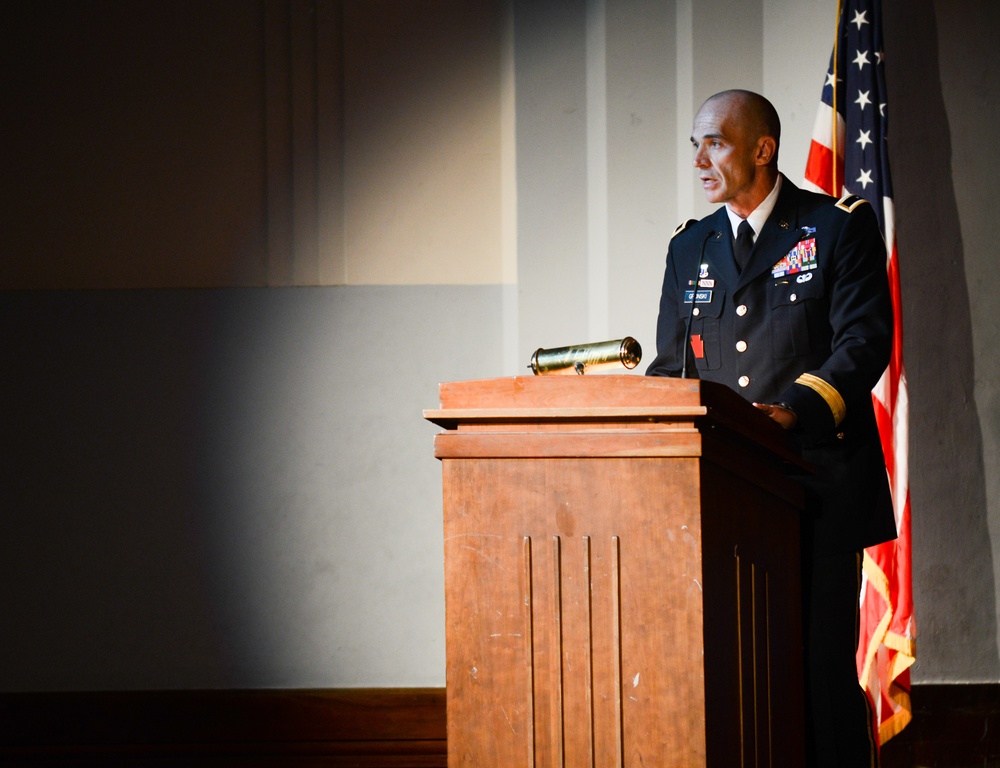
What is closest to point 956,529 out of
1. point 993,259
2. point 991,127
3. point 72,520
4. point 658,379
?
point 993,259

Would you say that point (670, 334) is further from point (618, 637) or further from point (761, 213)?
point (618, 637)

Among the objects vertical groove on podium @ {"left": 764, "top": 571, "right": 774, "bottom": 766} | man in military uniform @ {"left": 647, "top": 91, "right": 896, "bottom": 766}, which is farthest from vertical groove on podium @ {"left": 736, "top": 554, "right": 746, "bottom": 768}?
man in military uniform @ {"left": 647, "top": 91, "right": 896, "bottom": 766}

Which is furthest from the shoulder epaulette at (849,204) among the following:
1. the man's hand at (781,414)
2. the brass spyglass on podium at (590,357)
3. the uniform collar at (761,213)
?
the brass spyglass on podium at (590,357)

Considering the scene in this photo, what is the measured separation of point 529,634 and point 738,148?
1.18 metres

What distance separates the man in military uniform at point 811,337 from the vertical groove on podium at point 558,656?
22.1 inches

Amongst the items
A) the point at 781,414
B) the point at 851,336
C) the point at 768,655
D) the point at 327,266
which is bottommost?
the point at 768,655

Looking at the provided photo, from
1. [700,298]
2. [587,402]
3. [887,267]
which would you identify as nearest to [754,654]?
[587,402]

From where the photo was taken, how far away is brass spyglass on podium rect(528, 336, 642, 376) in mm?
1294

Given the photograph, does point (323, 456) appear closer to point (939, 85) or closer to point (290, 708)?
point (290, 708)

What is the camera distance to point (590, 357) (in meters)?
1.35

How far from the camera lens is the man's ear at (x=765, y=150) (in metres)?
1.92

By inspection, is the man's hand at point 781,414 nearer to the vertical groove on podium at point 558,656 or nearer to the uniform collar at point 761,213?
the vertical groove on podium at point 558,656

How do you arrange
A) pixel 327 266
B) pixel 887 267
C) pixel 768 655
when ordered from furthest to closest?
pixel 327 266 → pixel 887 267 → pixel 768 655

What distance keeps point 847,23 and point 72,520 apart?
2909 mm
